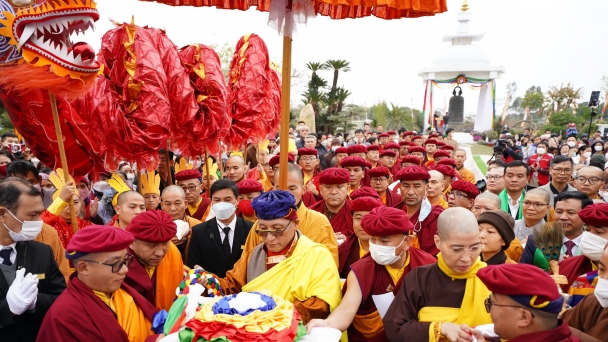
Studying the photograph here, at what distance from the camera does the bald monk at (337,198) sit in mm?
5281

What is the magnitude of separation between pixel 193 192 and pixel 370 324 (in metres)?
3.24

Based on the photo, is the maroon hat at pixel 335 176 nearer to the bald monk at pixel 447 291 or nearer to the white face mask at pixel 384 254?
the white face mask at pixel 384 254

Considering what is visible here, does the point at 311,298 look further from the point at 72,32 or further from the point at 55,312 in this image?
the point at 72,32

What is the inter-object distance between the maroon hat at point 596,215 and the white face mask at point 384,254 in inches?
58.4

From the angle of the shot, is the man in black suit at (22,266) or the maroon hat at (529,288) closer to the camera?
the maroon hat at (529,288)

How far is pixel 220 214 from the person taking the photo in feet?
14.5

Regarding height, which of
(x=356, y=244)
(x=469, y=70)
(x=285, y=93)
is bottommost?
(x=356, y=244)

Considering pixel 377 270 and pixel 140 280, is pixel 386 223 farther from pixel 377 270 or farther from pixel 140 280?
pixel 140 280

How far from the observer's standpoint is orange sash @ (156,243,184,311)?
11.1 feet

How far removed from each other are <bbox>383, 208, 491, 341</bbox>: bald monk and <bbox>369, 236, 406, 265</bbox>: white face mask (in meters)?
0.25

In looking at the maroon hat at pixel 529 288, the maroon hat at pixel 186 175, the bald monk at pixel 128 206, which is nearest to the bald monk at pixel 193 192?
the maroon hat at pixel 186 175

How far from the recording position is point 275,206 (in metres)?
3.20

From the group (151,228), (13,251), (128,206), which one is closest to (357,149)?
(128,206)

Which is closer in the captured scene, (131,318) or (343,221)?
(131,318)
